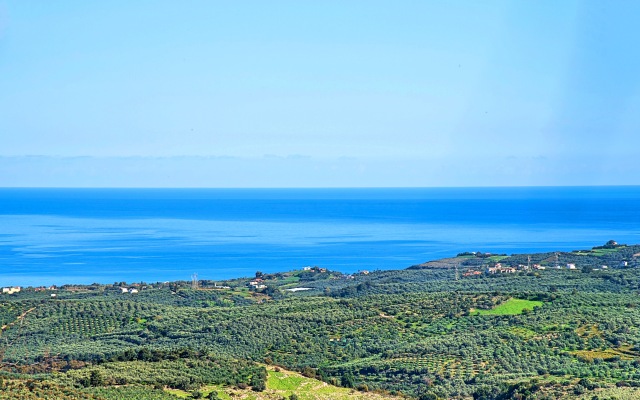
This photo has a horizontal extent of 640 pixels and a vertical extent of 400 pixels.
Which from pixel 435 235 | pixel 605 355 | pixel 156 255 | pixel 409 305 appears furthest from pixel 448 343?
pixel 435 235

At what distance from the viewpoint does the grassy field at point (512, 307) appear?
48.9 metres

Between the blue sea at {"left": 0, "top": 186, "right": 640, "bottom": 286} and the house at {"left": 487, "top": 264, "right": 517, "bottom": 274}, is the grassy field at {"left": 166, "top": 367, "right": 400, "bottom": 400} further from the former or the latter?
the blue sea at {"left": 0, "top": 186, "right": 640, "bottom": 286}

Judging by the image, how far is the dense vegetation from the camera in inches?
1230

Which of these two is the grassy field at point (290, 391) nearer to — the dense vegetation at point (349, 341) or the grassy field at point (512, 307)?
the dense vegetation at point (349, 341)

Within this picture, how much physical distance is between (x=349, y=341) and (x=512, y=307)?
12.0 metres

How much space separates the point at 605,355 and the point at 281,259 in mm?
85919

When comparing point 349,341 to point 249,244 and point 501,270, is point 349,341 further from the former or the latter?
point 249,244

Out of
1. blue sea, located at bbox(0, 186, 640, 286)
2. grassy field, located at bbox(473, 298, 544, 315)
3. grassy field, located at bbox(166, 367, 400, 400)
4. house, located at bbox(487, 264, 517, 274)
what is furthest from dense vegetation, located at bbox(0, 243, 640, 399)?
blue sea, located at bbox(0, 186, 640, 286)

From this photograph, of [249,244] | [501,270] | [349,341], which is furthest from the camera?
[249,244]

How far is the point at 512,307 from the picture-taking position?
50.1 meters

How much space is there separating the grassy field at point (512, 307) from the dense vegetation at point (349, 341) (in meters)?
0.12

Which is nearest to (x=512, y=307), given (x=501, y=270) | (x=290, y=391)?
(x=290, y=391)

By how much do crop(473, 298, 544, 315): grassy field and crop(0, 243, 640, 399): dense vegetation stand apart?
0.40 ft

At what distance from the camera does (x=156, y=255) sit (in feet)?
419
